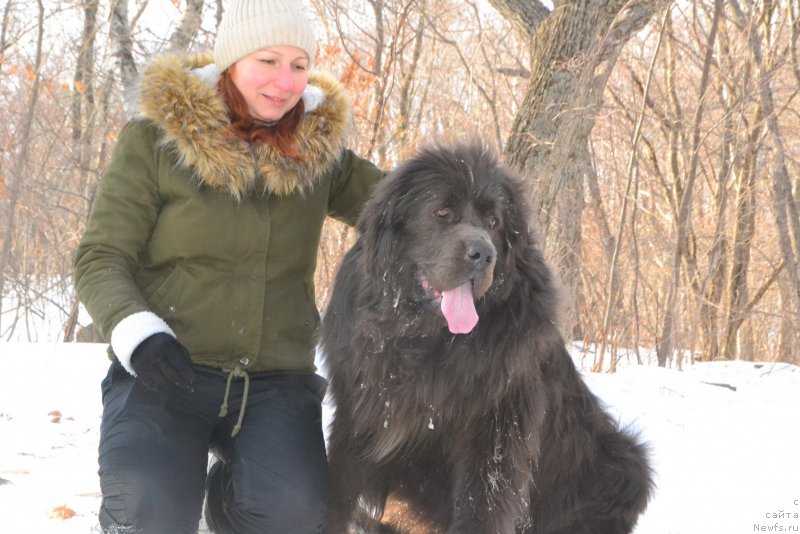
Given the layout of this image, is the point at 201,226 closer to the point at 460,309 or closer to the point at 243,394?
the point at 243,394

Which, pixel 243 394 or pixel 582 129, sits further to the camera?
pixel 582 129

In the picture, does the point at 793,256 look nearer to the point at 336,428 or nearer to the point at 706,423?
the point at 706,423

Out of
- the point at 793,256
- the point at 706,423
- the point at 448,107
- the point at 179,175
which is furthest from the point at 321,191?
the point at 448,107

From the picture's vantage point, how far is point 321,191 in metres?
3.12

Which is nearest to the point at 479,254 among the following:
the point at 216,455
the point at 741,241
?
the point at 216,455

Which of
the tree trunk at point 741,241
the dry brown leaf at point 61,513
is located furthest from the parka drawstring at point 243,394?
the tree trunk at point 741,241

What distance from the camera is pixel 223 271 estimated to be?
2877 mm

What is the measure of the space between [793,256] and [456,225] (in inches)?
317

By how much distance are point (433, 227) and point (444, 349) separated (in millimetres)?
420

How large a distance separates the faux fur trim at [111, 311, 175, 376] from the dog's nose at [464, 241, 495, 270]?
1.02 m

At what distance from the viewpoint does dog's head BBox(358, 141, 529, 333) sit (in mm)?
2645

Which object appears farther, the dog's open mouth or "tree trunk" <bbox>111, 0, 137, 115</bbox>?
"tree trunk" <bbox>111, 0, 137, 115</bbox>

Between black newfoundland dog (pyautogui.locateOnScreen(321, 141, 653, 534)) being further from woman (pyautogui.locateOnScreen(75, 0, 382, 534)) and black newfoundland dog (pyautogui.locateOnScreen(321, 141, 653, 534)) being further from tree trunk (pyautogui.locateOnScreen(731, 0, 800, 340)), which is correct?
tree trunk (pyautogui.locateOnScreen(731, 0, 800, 340))

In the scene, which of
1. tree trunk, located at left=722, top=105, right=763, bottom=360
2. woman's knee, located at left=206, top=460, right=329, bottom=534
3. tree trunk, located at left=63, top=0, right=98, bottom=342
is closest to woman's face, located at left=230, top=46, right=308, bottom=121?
woman's knee, located at left=206, top=460, right=329, bottom=534
